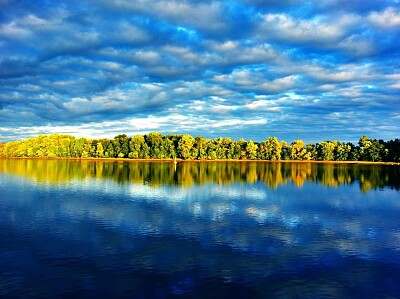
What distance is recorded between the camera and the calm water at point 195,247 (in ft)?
61.6

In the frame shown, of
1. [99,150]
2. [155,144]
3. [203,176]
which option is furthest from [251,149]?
[203,176]

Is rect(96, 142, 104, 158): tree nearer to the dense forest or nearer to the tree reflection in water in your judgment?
the dense forest

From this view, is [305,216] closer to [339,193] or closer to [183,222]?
[183,222]

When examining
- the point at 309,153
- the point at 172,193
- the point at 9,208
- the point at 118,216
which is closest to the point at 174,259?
the point at 118,216

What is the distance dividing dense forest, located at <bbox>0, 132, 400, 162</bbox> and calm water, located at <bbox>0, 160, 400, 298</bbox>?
13776cm

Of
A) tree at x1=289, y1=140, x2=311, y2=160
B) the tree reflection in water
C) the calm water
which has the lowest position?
the calm water

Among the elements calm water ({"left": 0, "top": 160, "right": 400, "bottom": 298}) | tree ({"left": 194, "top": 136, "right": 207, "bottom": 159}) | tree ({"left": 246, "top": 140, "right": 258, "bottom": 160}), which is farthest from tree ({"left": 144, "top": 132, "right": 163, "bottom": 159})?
calm water ({"left": 0, "top": 160, "right": 400, "bottom": 298})

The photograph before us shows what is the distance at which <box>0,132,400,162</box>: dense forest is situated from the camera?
601 ft

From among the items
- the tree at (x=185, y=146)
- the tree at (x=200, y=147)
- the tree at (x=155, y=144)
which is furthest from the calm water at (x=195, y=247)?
the tree at (x=200, y=147)

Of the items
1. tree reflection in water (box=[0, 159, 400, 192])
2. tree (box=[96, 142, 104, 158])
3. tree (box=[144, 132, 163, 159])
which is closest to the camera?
tree reflection in water (box=[0, 159, 400, 192])

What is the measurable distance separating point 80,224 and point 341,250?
21.7 metres

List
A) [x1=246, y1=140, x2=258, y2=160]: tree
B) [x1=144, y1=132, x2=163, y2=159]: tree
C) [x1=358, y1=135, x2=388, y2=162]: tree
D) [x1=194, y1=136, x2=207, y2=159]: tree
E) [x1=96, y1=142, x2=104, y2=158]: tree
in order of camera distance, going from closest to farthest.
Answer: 1. [x1=358, y1=135, x2=388, y2=162]: tree
2. [x1=144, y1=132, x2=163, y2=159]: tree
3. [x1=194, y1=136, x2=207, y2=159]: tree
4. [x1=96, y1=142, x2=104, y2=158]: tree
5. [x1=246, y1=140, x2=258, y2=160]: tree

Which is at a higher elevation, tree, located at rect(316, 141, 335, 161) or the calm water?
tree, located at rect(316, 141, 335, 161)

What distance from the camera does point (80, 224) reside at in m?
32.2
